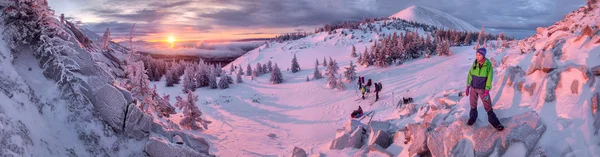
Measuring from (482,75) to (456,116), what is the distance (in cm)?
256

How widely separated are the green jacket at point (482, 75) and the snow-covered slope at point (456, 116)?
1191mm

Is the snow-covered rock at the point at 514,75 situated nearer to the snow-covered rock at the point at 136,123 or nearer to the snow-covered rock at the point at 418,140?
the snow-covered rock at the point at 418,140

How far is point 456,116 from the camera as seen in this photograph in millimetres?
9961

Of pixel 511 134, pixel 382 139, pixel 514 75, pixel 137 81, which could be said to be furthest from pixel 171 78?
pixel 511 134

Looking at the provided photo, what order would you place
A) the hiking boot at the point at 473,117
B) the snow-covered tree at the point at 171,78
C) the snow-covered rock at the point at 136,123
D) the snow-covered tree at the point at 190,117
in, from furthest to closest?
the snow-covered tree at the point at 171,78 → the snow-covered tree at the point at 190,117 → the snow-covered rock at the point at 136,123 → the hiking boot at the point at 473,117

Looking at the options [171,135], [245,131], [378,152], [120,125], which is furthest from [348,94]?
[120,125]

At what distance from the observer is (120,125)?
9602mm

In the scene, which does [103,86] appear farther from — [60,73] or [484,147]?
[484,147]

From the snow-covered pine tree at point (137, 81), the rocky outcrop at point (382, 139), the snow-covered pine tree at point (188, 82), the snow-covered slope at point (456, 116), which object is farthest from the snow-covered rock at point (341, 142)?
the snow-covered pine tree at point (188, 82)

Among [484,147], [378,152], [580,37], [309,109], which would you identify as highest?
[580,37]

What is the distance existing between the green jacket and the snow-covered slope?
1.19m

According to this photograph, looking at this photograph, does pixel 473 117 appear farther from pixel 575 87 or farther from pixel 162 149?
pixel 162 149

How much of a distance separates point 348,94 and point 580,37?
21317 millimetres

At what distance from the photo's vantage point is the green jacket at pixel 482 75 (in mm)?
7766
